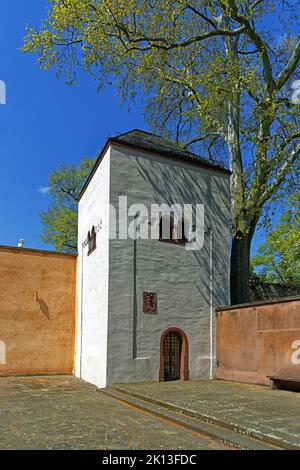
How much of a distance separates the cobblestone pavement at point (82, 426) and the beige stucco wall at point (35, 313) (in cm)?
436

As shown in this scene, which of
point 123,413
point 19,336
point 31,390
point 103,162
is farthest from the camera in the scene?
point 19,336

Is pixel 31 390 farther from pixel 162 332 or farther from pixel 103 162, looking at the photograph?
pixel 103 162

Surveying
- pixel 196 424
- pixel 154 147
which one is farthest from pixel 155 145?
pixel 196 424

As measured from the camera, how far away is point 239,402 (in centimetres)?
899

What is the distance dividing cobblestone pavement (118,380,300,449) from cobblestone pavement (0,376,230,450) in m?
0.76

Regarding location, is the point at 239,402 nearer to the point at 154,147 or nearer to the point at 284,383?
the point at 284,383

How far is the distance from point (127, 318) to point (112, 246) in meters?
2.02

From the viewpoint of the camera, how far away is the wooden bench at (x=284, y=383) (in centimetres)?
1066

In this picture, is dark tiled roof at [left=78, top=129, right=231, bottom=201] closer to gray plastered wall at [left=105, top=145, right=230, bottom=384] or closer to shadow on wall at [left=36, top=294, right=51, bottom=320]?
gray plastered wall at [left=105, top=145, right=230, bottom=384]

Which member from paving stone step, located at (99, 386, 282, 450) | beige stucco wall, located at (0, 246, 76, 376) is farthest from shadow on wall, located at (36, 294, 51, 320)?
paving stone step, located at (99, 386, 282, 450)

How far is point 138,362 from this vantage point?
12453 mm

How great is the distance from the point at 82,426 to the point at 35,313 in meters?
9.28

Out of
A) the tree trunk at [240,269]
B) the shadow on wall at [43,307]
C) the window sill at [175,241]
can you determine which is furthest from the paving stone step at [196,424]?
the tree trunk at [240,269]
